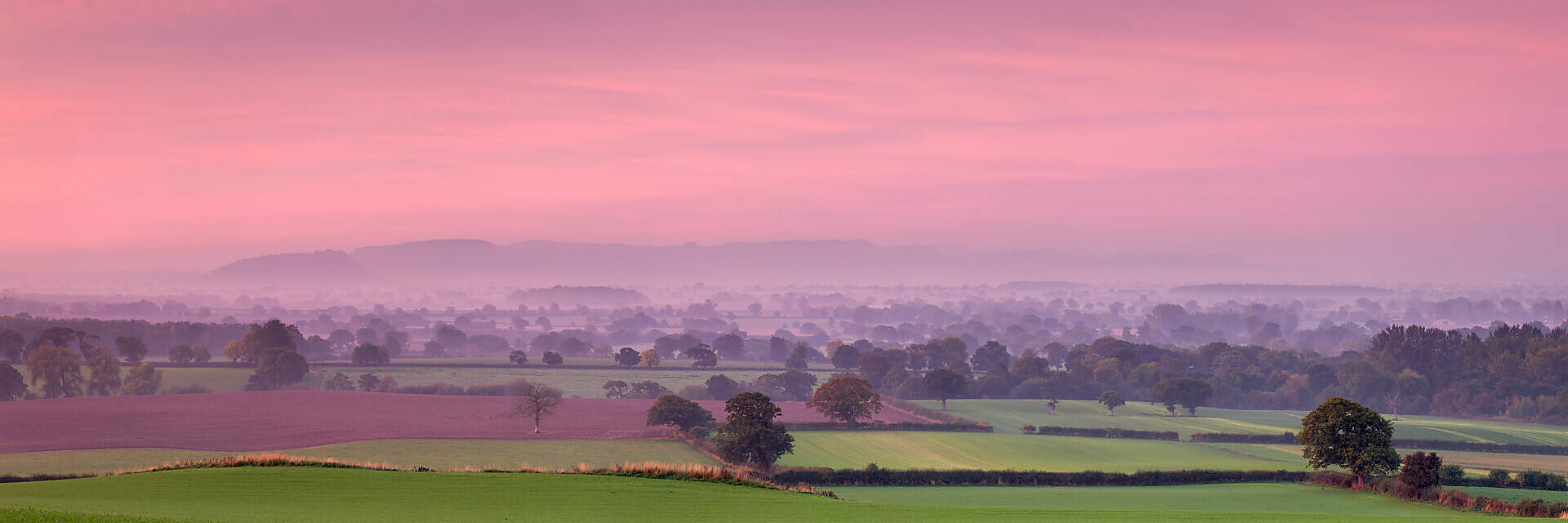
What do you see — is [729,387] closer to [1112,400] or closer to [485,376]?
[485,376]

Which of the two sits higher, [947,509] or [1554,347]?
Result: [1554,347]

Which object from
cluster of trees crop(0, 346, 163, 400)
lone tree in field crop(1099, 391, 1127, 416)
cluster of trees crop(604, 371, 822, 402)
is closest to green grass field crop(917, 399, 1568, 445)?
lone tree in field crop(1099, 391, 1127, 416)

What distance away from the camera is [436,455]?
238ft

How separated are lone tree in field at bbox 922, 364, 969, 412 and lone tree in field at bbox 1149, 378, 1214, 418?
998 inches

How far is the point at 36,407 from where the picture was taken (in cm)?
9694

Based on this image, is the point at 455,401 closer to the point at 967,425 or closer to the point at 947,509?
the point at 967,425

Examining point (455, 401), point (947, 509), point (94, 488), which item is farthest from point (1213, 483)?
point (455, 401)

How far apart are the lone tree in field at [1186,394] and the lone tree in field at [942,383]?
2535 cm

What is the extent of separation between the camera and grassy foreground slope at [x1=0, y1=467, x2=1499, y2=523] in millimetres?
31625

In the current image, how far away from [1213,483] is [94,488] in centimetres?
5823

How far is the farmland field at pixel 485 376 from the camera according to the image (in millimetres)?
132000

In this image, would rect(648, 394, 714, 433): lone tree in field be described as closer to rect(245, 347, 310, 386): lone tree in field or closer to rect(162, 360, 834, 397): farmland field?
rect(162, 360, 834, 397): farmland field

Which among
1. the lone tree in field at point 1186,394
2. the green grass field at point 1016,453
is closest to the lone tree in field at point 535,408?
the green grass field at point 1016,453

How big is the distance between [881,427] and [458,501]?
62.2 m
